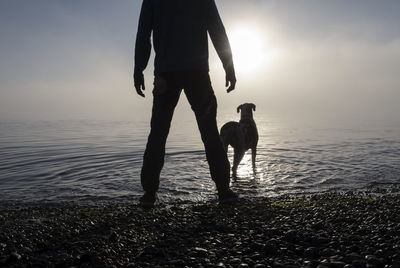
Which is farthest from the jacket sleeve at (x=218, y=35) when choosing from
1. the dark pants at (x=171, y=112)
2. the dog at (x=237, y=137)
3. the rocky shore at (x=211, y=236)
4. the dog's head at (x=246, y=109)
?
the dog's head at (x=246, y=109)

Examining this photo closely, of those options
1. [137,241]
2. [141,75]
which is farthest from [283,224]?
[141,75]

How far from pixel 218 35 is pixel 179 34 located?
2.14ft

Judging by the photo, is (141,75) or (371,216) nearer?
(371,216)

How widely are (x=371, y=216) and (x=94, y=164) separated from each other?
8.66 metres

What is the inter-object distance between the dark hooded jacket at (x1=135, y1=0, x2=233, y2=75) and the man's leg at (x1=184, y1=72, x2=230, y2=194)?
22cm

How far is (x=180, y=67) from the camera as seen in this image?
5188 millimetres

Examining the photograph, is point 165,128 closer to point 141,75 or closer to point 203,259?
point 141,75

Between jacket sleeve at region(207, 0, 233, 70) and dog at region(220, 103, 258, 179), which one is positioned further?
dog at region(220, 103, 258, 179)

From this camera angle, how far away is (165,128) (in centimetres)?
538

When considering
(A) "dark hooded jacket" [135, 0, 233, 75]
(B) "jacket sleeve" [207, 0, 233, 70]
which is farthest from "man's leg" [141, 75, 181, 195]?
(B) "jacket sleeve" [207, 0, 233, 70]

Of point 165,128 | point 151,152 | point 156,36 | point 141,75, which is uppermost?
point 156,36

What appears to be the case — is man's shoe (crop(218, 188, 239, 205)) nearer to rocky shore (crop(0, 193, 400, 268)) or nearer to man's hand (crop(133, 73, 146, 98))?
rocky shore (crop(0, 193, 400, 268))

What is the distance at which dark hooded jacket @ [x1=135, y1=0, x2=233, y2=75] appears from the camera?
5.21 metres

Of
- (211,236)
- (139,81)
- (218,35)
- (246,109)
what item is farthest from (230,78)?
(246,109)
